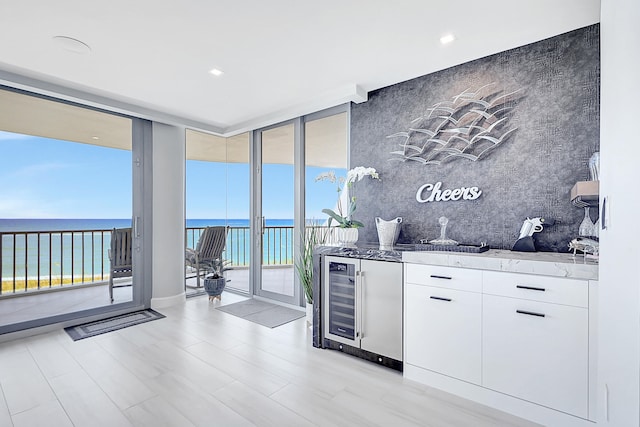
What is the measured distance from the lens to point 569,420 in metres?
1.73

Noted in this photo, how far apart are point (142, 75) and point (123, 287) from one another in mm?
2641

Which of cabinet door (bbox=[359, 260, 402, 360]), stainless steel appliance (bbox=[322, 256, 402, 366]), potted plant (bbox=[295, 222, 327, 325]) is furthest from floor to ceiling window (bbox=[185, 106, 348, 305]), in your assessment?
cabinet door (bbox=[359, 260, 402, 360])

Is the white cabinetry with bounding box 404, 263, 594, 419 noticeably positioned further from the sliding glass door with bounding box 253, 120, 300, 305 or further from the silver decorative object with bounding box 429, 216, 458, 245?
the sliding glass door with bounding box 253, 120, 300, 305

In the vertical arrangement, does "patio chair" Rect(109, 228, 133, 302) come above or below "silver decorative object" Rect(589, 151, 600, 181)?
below

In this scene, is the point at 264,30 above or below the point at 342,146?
above

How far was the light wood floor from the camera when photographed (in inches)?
74.3

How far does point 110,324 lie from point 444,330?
3.58 meters

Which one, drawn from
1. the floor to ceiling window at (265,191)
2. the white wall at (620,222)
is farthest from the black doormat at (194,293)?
the white wall at (620,222)

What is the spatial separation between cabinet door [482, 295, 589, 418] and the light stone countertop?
190 mm

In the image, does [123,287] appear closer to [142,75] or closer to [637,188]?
[142,75]

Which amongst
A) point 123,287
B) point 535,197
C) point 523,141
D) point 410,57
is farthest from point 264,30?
point 123,287

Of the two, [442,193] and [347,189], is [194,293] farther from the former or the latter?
[442,193]

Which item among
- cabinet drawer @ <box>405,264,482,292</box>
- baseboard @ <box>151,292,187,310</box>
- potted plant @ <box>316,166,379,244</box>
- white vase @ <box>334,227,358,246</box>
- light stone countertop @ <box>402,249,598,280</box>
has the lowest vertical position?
baseboard @ <box>151,292,187,310</box>

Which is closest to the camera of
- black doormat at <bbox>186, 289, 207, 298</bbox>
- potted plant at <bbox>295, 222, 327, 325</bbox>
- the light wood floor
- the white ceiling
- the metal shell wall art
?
the light wood floor
